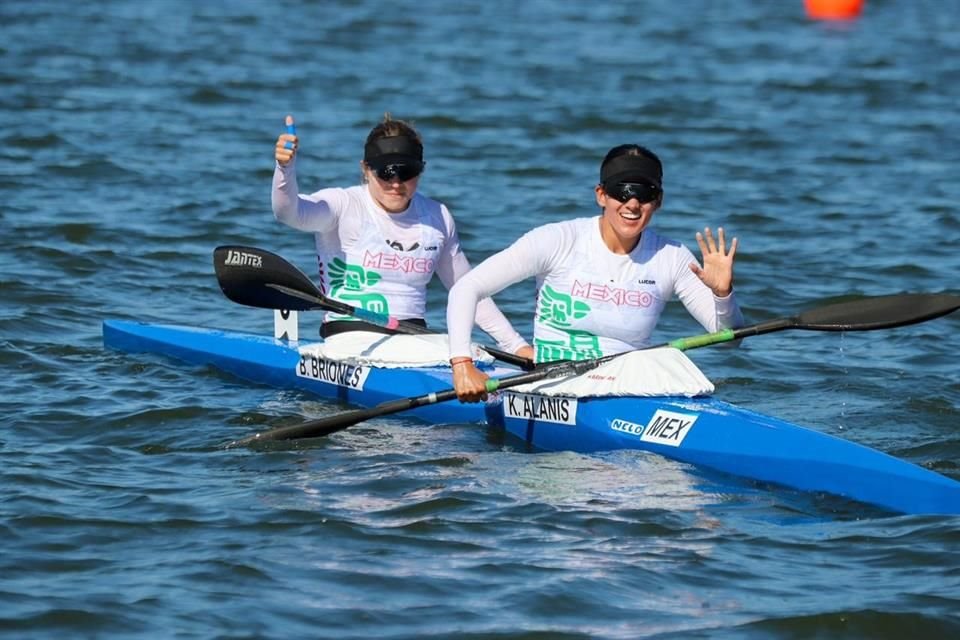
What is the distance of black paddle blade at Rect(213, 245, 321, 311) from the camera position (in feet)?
28.0

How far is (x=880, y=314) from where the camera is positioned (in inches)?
290

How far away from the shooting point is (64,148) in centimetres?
1548

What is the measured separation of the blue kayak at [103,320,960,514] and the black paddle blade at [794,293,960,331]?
0.54m

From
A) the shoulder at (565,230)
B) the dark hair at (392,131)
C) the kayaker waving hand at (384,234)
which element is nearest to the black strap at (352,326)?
the kayaker waving hand at (384,234)

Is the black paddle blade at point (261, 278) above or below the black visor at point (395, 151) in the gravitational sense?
below

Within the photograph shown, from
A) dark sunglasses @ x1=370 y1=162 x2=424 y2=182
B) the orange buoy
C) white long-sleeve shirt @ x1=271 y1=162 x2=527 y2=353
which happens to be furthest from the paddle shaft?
the orange buoy

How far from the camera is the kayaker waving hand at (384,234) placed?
8242mm

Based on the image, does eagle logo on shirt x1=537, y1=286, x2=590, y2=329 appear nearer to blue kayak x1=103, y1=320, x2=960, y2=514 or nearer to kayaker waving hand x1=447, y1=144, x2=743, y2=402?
kayaker waving hand x1=447, y1=144, x2=743, y2=402

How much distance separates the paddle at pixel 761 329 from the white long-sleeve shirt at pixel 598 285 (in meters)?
0.18

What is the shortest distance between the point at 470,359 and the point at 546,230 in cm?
72

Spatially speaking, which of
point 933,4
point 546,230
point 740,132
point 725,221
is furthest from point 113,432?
point 933,4

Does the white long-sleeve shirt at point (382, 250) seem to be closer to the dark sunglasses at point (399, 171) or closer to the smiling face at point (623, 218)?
the dark sunglasses at point (399, 171)

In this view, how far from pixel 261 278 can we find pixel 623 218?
2.27 m

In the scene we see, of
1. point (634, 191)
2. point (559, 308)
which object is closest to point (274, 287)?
point (559, 308)
